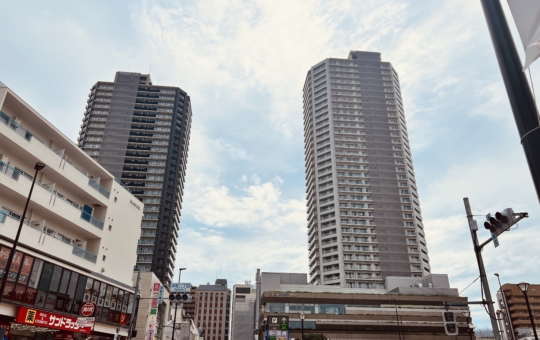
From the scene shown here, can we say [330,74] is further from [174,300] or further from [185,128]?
[174,300]

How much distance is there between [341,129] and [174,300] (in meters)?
113

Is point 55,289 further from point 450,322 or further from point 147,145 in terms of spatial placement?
Result: point 147,145

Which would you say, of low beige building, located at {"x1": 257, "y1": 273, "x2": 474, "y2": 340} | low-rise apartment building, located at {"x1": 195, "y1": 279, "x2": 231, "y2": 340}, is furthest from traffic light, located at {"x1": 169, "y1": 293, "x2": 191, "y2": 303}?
low-rise apartment building, located at {"x1": 195, "y1": 279, "x2": 231, "y2": 340}

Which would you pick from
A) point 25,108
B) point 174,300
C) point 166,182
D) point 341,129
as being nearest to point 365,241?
point 341,129

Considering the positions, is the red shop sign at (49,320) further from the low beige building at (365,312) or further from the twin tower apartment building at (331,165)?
the twin tower apartment building at (331,165)

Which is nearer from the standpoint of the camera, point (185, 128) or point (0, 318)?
point (0, 318)

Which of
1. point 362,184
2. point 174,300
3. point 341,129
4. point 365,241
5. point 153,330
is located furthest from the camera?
point 341,129

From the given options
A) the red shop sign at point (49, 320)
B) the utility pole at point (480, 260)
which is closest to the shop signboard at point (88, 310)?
the red shop sign at point (49, 320)

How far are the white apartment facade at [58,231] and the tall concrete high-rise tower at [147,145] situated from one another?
78.8 metres

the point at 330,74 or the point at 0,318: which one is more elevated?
the point at 330,74

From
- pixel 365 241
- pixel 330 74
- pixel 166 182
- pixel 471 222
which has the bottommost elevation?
pixel 471 222

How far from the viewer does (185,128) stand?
143 meters

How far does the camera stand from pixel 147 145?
13050cm

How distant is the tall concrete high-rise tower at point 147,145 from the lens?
119 meters
